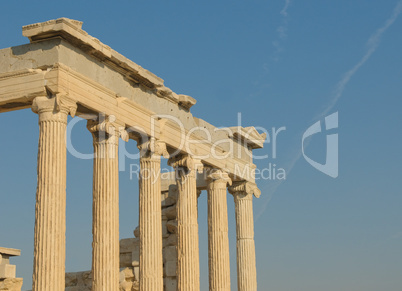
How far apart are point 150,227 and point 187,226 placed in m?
3.22

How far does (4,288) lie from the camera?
30172 millimetres

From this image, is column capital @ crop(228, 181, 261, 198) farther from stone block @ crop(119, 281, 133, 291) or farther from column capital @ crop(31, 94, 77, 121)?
column capital @ crop(31, 94, 77, 121)

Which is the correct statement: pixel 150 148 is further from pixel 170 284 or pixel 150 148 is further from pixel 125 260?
pixel 125 260

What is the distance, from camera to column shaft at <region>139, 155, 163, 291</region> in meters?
31.1

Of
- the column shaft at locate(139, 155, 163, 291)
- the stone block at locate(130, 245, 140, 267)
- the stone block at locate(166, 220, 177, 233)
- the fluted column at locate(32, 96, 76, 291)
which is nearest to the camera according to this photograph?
the fluted column at locate(32, 96, 76, 291)

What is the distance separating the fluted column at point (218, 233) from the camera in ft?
121

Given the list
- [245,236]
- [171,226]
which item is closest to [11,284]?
[171,226]

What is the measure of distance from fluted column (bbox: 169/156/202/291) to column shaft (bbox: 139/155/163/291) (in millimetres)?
2399

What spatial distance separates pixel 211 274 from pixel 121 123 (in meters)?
9.83

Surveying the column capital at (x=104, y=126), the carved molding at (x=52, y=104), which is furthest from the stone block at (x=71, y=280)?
the carved molding at (x=52, y=104)

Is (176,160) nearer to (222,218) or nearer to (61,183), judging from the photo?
(222,218)

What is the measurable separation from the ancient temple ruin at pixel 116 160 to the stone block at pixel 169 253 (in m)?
0.05

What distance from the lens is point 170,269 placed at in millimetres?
38406

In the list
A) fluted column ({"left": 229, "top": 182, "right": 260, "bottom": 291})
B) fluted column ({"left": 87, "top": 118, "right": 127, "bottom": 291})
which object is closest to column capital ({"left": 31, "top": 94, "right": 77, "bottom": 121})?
fluted column ({"left": 87, "top": 118, "right": 127, "bottom": 291})
